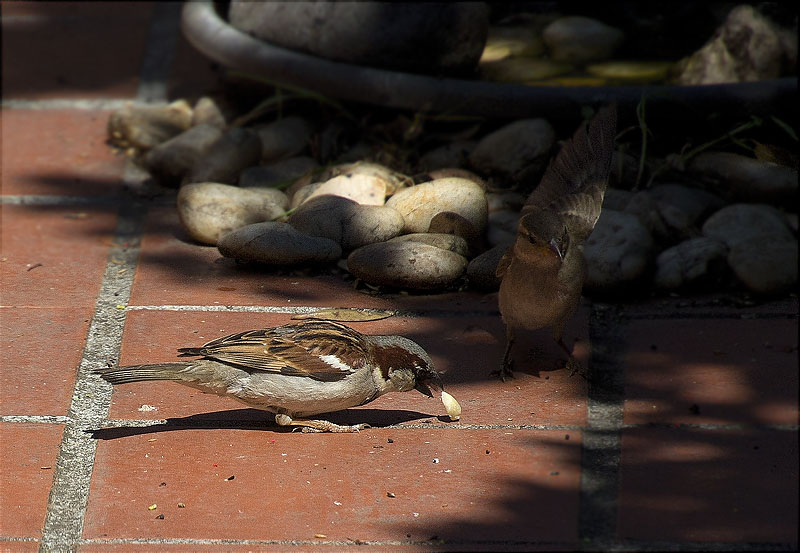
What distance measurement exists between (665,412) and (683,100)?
2.22 meters

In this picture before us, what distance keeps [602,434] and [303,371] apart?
102cm

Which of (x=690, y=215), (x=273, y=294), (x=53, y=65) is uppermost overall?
(x=690, y=215)

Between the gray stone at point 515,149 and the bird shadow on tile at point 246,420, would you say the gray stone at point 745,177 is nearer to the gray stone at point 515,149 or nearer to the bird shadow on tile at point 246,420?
the gray stone at point 515,149

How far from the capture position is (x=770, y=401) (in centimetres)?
395

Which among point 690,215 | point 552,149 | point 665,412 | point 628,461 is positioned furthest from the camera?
point 552,149

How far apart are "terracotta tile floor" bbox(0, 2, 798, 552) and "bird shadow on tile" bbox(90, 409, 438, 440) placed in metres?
0.01

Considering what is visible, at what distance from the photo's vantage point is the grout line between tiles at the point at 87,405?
10.7 ft

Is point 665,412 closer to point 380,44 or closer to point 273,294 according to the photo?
point 273,294

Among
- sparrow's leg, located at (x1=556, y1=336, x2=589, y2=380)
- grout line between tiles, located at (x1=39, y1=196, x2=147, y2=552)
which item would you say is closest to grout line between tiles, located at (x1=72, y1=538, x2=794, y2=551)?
grout line between tiles, located at (x1=39, y1=196, x2=147, y2=552)

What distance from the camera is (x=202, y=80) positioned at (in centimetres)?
730

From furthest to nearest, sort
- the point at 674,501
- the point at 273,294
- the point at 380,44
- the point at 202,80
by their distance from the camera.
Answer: the point at 202,80 → the point at 380,44 → the point at 273,294 → the point at 674,501

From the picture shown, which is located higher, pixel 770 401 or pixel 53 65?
pixel 770 401

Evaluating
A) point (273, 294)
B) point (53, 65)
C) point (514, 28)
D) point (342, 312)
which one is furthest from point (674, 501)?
point (53, 65)

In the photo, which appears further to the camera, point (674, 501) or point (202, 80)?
point (202, 80)
